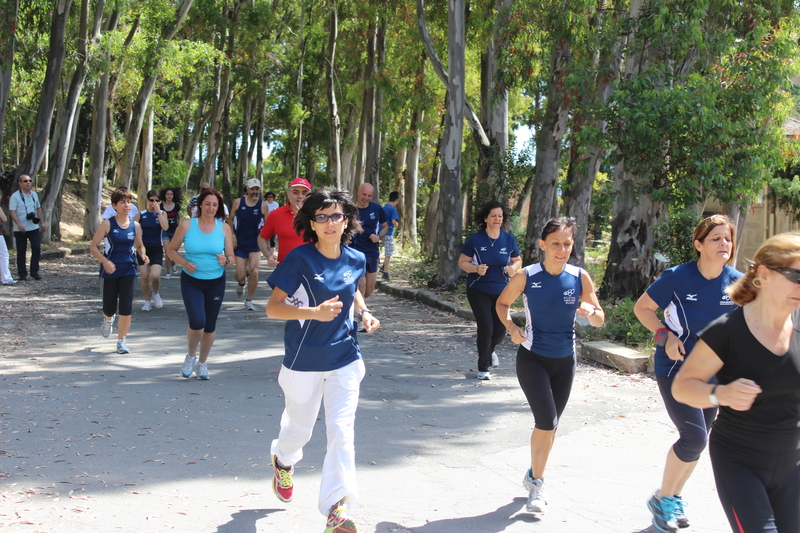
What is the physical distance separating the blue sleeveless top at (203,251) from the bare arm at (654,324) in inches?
174

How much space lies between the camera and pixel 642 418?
7000 millimetres

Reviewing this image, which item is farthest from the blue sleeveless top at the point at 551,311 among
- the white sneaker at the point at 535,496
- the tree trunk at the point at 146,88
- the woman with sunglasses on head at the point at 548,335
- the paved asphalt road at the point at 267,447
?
the tree trunk at the point at 146,88

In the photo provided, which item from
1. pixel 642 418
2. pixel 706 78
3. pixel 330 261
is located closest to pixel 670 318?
pixel 330 261

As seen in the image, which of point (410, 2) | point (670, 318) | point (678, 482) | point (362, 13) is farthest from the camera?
point (362, 13)

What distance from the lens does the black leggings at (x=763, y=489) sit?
2.98 m


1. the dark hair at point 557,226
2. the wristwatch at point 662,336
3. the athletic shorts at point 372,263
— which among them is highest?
the dark hair at point 557,226

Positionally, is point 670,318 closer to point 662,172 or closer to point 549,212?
point 662,172

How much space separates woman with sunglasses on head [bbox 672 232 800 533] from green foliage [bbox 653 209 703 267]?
26.2 ft

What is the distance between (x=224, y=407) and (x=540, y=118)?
1122 cm

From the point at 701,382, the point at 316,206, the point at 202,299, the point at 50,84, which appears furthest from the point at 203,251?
Answer: the point at 50,84

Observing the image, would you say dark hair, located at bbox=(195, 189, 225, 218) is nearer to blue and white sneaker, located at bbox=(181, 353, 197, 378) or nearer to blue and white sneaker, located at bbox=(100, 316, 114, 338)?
blue and white sneaker, located at bbox=(181, 353, 197, 378)

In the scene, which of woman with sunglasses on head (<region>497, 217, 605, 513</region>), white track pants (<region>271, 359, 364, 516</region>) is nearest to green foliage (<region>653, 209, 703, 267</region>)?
woman with sunglasses on head (<region>497, 217, 605, 513</region>)

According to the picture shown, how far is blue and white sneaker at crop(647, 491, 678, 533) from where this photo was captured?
4.38 meters

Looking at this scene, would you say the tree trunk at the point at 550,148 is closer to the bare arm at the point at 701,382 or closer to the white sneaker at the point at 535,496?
the white sneaker at the point at 535,496
